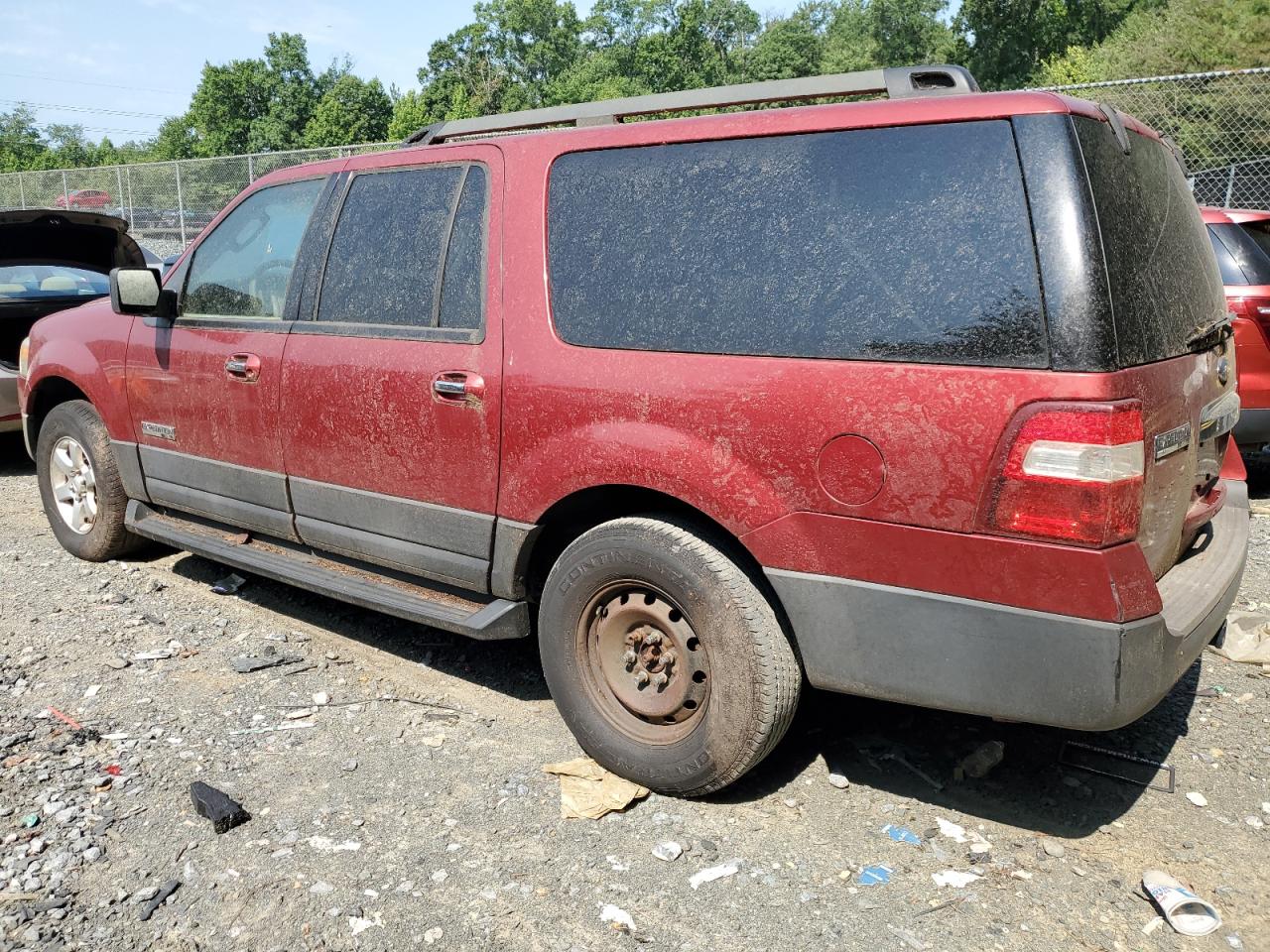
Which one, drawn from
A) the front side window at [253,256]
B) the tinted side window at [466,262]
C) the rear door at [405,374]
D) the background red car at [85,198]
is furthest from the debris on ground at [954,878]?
the background red car at [85,198]

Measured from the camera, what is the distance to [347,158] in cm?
415

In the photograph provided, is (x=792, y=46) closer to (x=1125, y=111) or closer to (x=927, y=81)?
(x=1125, y=111)

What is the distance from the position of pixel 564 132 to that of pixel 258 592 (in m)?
2.96

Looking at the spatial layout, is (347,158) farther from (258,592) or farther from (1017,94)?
(1017,94)

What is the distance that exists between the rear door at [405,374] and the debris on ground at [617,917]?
1256mm

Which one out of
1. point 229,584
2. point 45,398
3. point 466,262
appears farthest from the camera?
point 45,398

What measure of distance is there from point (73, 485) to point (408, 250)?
2915 millimetres

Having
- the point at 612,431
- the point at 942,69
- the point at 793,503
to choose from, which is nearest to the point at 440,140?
the point at 612,431

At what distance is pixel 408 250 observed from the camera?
3809mm

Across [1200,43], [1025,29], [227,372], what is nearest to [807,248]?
[227,372]

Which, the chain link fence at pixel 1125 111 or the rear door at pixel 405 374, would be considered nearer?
the rear door at pixel 405 374

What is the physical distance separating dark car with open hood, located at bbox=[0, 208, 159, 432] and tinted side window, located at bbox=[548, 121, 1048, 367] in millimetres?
6004

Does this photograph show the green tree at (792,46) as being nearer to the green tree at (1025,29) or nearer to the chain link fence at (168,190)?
the green tree at (1025,29)

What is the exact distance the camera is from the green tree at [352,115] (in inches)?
2751
